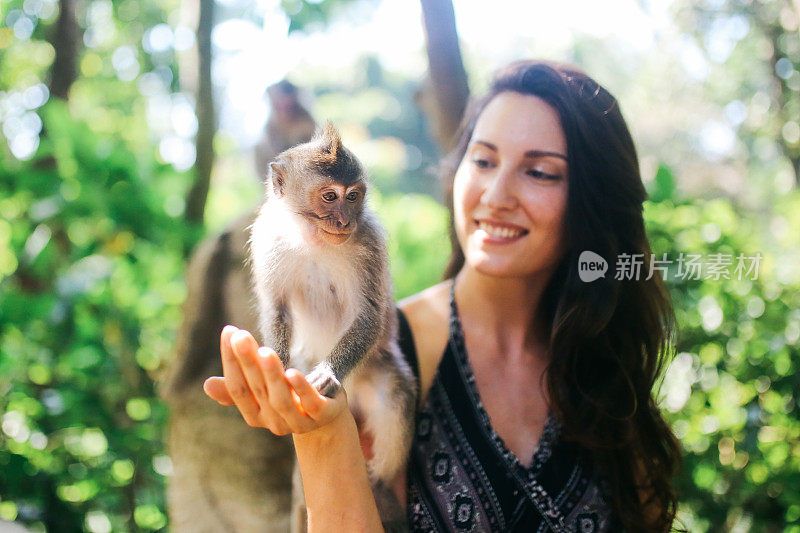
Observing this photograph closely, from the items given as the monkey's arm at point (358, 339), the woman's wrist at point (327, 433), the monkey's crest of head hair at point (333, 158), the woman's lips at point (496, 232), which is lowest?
the woman's wrist at point (327, 433)

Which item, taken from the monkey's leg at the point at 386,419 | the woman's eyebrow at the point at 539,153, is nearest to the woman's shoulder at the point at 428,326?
the monkey's leg at the point at 386,419

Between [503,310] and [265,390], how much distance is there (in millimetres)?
896

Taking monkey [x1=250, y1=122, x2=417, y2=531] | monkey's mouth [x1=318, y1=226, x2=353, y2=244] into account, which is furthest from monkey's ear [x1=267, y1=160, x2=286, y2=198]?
monkey's mouth [x1=318, y1=226, x2=353, y2=244]

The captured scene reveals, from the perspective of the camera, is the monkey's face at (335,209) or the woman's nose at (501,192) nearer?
the monkey's face at (335,209)

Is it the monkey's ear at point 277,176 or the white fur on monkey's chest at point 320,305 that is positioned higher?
the monkey's ear at point 277,176

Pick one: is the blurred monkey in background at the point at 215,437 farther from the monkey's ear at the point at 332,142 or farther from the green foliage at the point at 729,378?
the green foliage at the point at 729,378

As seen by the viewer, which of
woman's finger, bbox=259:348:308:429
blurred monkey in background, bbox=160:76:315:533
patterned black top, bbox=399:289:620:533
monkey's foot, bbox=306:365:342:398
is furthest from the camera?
blurred monkey in background, bbox=160:76:315:533

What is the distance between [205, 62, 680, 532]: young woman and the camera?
1429 millimetres

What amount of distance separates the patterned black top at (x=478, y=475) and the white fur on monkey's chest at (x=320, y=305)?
13.5 inches

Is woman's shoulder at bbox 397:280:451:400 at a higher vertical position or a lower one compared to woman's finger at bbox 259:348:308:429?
lower

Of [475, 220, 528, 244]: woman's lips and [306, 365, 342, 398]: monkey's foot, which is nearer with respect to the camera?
[306, 365, 342, 398]: monkey's foot

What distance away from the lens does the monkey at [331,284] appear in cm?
116

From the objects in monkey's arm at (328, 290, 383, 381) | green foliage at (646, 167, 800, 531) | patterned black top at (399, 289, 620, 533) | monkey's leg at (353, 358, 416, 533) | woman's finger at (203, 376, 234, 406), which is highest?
woman's finger at (203, 376, 234, 406)

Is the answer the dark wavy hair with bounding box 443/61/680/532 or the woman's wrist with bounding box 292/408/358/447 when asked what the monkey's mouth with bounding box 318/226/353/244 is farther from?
the dark wavy hair with bounding box 443/61/680/532
